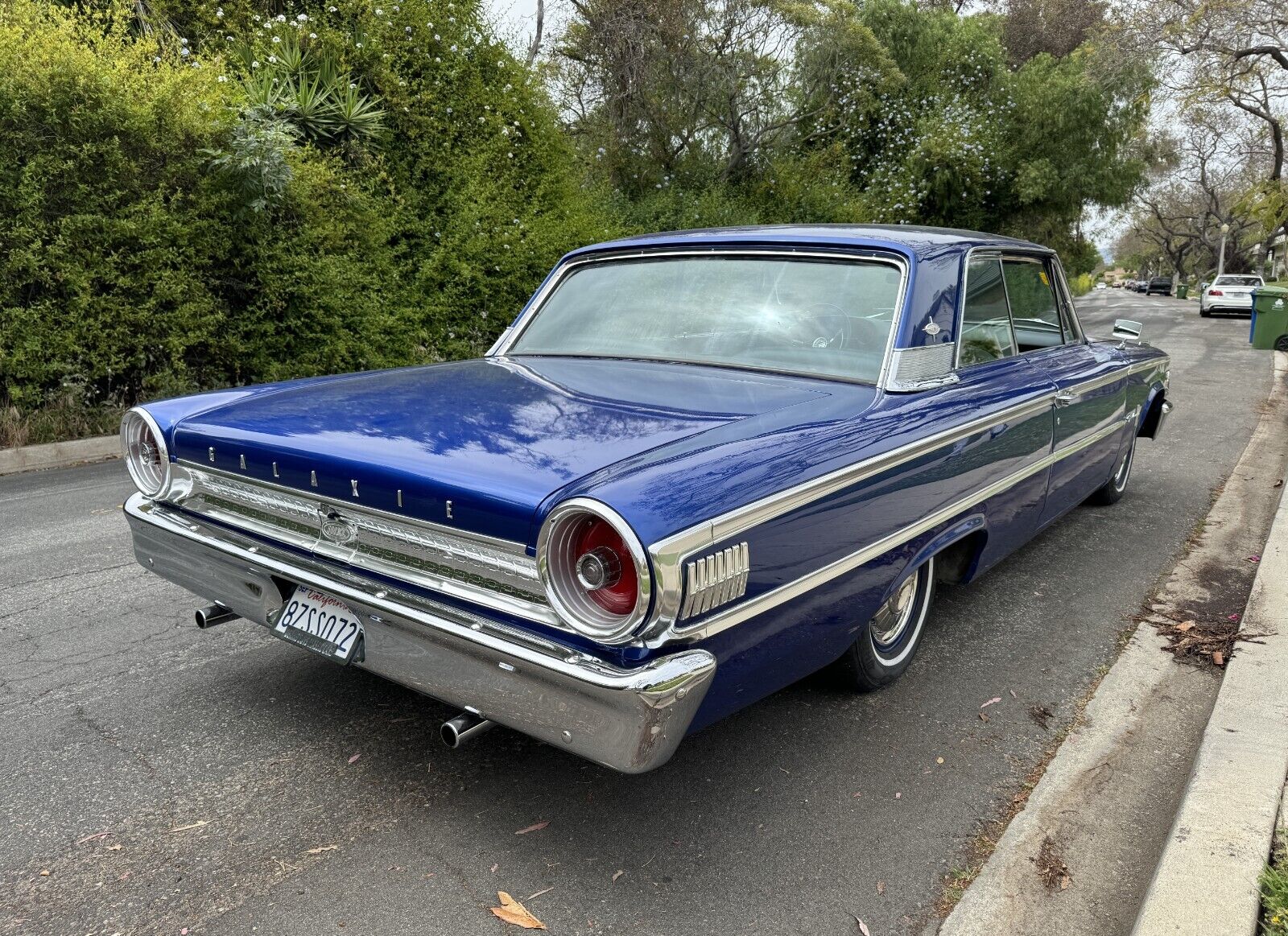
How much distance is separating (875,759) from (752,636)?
90 cm

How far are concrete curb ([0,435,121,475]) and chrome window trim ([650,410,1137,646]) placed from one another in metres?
6.70

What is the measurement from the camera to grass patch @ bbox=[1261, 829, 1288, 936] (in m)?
2.06

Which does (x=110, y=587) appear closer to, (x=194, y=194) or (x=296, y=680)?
(x=296, y=680)

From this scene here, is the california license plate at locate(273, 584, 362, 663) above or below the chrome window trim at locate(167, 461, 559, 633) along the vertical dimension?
below

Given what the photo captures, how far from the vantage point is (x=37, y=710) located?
3150 mm

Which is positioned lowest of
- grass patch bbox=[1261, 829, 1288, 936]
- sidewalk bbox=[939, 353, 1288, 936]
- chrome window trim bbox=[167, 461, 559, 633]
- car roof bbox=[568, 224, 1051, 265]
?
sidewalk bbox=[939, 353, 1288, 936]

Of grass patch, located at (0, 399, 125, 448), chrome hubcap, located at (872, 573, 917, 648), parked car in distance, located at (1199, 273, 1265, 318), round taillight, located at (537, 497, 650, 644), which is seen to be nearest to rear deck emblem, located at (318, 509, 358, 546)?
round taillight, located at (537, 497, 650, 644)

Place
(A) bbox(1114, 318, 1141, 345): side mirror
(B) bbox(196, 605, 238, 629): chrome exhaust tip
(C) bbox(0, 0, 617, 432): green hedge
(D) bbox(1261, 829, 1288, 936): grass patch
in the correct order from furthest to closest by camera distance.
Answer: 1. (C) bbox(0, 0, 617, 432): green hedge
2. (A) bbox(1114, 318, 1141, 345): side mirror
3. (B) bbox(196, 605, 238, 629): chrome exhaust tip
4. (D) bbox(1261, 829, 1288, 936): grass patch

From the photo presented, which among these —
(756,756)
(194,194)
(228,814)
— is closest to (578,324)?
(756,756)

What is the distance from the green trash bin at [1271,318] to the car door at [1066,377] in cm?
1526

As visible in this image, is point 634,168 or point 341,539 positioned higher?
Result: point 634,168

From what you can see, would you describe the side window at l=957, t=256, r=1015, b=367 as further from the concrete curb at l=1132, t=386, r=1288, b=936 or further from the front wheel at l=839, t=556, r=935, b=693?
the concrete curb at l=1132, t=386, r=1288, b=936

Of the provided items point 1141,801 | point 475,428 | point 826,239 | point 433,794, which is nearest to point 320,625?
point 433,794

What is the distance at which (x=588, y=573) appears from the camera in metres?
2.12
